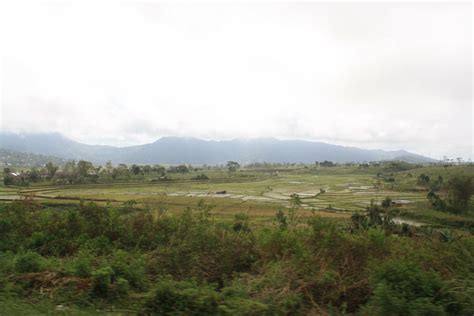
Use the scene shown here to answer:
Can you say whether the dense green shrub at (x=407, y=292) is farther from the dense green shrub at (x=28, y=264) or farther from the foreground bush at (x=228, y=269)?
the dense green shrub at (x=28, y=264)

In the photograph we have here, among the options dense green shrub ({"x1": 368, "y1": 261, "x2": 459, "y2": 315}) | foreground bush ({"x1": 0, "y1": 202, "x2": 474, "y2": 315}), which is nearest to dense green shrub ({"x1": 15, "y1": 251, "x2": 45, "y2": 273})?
foreground bush ({"x1": 0, "y1": 202, "x2": 474, "y2": 315})

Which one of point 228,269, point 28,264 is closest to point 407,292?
point 228,269

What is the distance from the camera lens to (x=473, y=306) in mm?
4578

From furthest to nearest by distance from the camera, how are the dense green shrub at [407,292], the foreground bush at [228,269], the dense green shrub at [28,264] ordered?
the dense green shrub at [28,264]
the foreground bush at [228,269]
the dense green shrub at [407,292]

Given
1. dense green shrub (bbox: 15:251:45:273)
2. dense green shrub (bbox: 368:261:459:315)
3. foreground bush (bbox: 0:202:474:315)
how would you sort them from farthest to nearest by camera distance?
dense green shrub (bbox: 15:251:45:273), foreground bush (bbox: 0:202:474:315), dense green shrub (bbox: 368:261:459:315)

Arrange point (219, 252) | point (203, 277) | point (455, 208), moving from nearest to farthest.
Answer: point (203, 277)
point (219, 252)
point (455, 208)

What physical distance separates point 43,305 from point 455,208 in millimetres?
42271

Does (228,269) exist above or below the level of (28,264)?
below

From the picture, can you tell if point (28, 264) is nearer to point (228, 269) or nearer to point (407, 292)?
point (228, 269)

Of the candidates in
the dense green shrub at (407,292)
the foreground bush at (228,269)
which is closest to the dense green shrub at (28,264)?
the foreground bush at (228,269)

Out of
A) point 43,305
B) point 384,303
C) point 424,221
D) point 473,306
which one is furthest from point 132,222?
point 424,221

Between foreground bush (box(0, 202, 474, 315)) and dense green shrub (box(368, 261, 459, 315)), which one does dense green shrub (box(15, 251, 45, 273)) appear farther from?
dense green shrub (box(368, 261, 459, 315))

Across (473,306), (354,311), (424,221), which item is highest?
(473,306)

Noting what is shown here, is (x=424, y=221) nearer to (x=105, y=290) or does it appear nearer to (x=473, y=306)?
(x=473, y=306)
